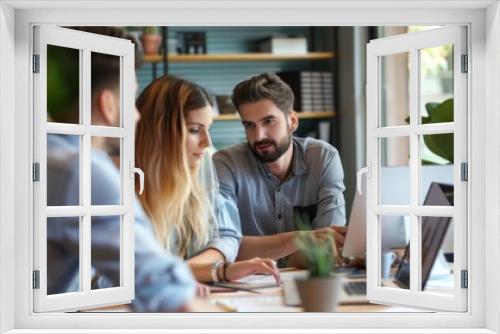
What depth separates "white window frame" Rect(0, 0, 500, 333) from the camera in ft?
7.71

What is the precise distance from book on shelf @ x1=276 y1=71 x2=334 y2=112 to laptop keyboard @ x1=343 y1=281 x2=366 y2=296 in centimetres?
207

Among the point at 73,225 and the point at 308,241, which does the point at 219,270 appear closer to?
the point at 308,241

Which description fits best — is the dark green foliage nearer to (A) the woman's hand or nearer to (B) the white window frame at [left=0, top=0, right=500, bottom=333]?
(A) the woman's hand

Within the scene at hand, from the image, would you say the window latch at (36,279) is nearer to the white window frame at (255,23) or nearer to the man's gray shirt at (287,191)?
the white window frame at (255,23)

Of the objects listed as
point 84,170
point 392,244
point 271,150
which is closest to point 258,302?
point 392,244

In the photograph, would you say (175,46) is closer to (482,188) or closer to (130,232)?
(130,232)

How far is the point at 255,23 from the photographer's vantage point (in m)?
2.45

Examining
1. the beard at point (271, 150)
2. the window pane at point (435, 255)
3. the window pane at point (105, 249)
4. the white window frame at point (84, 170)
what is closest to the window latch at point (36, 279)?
the white window frame at point (84, 170)

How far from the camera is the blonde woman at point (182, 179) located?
4586mm

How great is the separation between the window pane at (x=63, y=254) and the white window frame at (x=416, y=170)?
117cm

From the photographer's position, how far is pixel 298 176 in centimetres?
478

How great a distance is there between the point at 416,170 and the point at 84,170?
117 cm

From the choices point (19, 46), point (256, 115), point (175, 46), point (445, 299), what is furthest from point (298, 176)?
point (19, 46)

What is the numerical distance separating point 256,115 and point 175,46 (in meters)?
0.86
